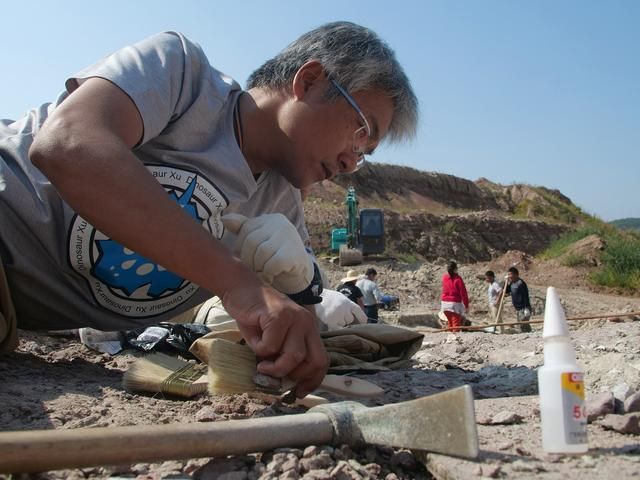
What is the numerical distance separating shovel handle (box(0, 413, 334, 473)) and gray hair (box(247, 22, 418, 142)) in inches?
38.7

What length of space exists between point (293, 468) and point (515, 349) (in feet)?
5.25

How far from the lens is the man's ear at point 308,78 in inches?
64.4

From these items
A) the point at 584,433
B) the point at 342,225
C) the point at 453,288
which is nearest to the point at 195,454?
the point at 584,433

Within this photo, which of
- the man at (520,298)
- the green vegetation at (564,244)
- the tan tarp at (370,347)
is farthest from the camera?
the green vegetation at (564,244)

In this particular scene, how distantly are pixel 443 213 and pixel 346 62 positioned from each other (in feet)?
69.7

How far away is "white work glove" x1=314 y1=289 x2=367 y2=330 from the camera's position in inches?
96.8

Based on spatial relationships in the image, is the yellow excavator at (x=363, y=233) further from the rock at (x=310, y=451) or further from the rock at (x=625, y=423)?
the rock at (x=310, y=451)

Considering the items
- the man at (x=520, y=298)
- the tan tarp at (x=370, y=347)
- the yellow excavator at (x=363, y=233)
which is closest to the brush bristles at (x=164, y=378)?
the tan tarp at (x=370, y=347)

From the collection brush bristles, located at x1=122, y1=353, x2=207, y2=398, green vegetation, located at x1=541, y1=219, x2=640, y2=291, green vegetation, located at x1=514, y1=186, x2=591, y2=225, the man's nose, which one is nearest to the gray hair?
the man's nose

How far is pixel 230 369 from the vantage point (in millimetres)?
1250

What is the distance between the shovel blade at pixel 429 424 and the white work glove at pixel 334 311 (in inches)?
58.3

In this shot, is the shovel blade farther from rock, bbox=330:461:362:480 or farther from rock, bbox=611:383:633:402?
rock, bbox=611:383:633:402

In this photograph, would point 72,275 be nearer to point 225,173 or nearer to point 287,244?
point 225,173

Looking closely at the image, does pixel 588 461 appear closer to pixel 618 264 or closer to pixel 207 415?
pixel 207 415
